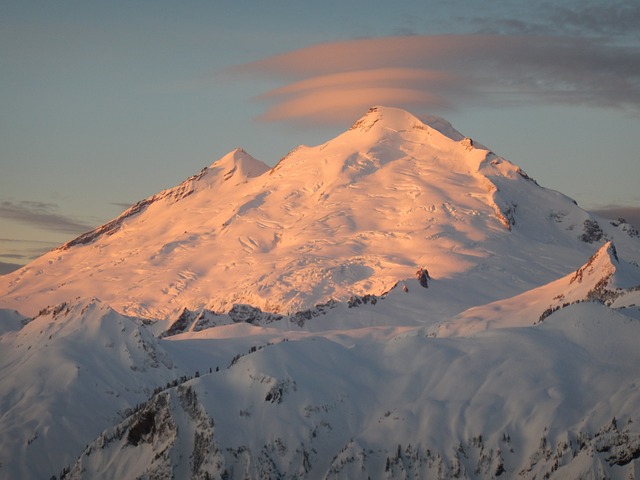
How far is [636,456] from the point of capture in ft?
630

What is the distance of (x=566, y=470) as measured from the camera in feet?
646

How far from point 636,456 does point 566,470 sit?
1003 cm

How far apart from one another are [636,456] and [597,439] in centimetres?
780

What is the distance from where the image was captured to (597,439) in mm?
198750

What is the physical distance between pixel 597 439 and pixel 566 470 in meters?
6.31
